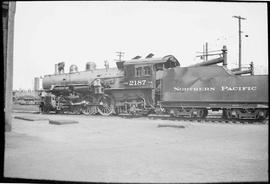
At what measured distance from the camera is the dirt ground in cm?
466

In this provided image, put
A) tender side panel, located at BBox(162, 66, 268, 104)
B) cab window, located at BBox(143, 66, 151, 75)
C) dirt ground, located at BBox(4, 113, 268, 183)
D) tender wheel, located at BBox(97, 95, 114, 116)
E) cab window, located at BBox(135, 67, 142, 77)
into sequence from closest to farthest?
1. dirt ground, located at BBox(4, 113, 268, 183)
2. tender side panel, located at BBox(162, 66, 268, 104)
3. cab window, located at BBox(135, 67, 142, 77)
4. cab window, located at BBox(143, 66, 151, 75)
5. tender wheel, located at BBox(97, 95, 114, 116)

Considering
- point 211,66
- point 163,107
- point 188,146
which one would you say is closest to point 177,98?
point 163,107

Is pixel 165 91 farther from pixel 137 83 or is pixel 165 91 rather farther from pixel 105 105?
pixel 105 105

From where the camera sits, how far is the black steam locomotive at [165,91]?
10039 millimetres

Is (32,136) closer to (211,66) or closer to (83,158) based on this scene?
(83,158)

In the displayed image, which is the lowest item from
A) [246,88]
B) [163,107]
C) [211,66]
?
[163,107]

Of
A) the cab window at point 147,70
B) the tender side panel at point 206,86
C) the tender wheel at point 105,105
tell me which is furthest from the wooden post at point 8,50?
the tender side panel at point 206,86

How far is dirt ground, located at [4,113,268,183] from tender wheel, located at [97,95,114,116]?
3.78 meters

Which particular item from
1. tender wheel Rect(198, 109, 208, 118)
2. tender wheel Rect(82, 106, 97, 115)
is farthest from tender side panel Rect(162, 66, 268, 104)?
tender wheel Rect(82, 106, 97, 115)

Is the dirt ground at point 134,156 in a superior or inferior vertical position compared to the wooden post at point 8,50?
inferior

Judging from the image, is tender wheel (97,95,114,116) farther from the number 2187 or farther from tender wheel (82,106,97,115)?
the number 2187

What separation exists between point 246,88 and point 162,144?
16.6ft

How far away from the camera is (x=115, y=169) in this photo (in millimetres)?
4910

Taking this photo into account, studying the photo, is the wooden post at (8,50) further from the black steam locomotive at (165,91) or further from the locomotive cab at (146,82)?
the locomotive cab at (146,82)
